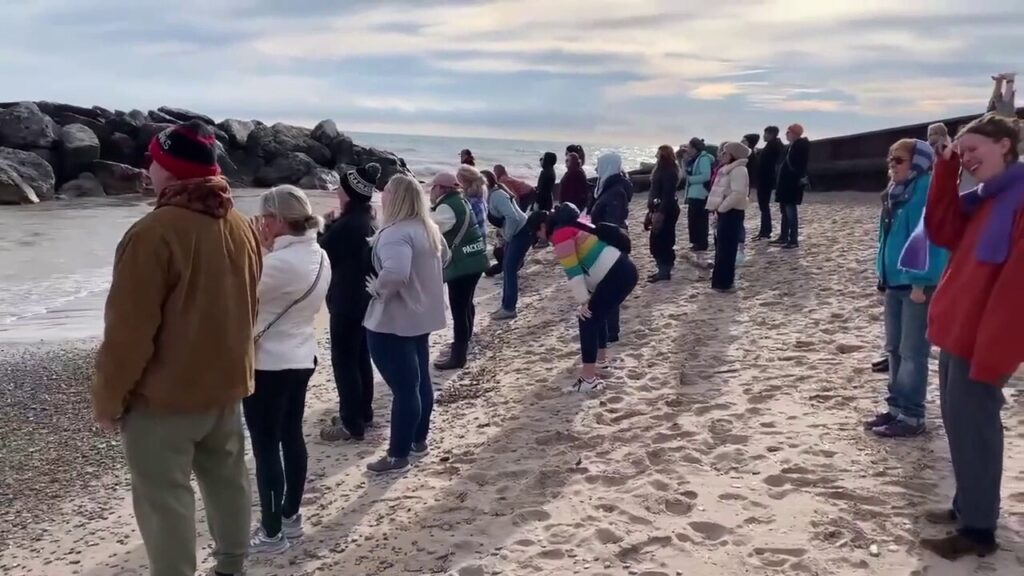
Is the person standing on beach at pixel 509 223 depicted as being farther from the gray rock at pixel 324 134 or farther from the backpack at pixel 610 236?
the gray rock at pixel 324 134

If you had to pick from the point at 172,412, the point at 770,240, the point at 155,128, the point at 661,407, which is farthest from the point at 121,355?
the point at 155,128

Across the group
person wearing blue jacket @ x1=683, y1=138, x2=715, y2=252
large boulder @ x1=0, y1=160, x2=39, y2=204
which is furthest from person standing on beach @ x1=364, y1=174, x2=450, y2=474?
large boulder @ x1=0, y1=160, x2=39, y2=204

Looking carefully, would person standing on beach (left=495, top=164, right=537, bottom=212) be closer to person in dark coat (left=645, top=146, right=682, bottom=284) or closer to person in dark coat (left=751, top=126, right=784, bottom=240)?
person in dark coat (left=645, top=146, right=682, bottom=284)

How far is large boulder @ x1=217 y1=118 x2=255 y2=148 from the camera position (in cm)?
3663

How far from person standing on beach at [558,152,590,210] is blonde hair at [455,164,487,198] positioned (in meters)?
4.34

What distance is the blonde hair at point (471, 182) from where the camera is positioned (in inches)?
299

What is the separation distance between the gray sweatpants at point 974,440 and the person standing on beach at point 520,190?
752cm

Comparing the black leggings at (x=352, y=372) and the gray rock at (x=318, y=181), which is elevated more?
the gray rock at (x=318, y=181)

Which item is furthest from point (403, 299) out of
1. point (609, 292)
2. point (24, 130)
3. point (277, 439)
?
point (24, 130)

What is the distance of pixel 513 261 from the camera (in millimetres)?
9070

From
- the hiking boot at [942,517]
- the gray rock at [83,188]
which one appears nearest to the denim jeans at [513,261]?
the hiking boot at [942,517]

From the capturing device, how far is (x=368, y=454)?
17.7ft

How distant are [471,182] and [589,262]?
2.02m

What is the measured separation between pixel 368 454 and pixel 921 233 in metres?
3.39
